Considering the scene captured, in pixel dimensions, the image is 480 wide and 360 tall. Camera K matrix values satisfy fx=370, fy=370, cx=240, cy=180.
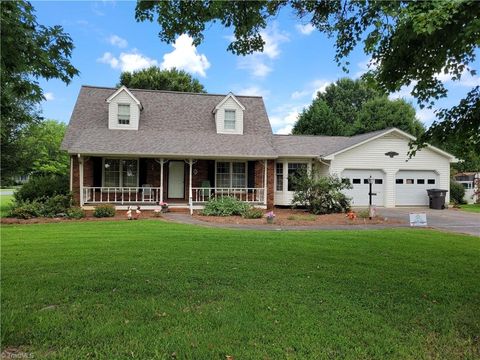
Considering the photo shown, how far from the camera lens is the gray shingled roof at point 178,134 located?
1786cm

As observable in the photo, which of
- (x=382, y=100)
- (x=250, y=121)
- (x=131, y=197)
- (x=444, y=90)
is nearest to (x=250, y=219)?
(x=131, y=197)

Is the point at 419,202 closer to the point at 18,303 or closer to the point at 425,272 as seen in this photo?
the point at 425,272

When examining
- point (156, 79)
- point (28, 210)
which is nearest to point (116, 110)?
point (28, 210)

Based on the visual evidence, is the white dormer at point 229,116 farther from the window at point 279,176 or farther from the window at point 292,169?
the window at point 292,169

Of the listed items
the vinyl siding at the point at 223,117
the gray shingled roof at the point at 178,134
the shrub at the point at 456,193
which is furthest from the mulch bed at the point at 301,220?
the shrub at the point at 456,193

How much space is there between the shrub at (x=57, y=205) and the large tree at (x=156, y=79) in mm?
21308

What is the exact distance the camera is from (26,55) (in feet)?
13.5

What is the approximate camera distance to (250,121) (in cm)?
2191

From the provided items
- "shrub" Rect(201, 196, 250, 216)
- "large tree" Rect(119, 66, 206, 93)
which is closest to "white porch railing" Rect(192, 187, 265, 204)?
"shrub" Rect(201, 196, 250, 216)

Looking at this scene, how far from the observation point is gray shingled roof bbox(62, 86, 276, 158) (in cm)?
1781

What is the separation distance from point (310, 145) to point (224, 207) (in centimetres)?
850

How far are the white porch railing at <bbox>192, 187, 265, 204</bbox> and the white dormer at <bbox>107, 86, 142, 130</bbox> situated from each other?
4.92 m

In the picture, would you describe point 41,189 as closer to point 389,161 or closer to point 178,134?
point 178,134

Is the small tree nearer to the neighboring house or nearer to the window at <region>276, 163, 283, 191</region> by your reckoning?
the window at <region>276, 163, 283, 191</region>
